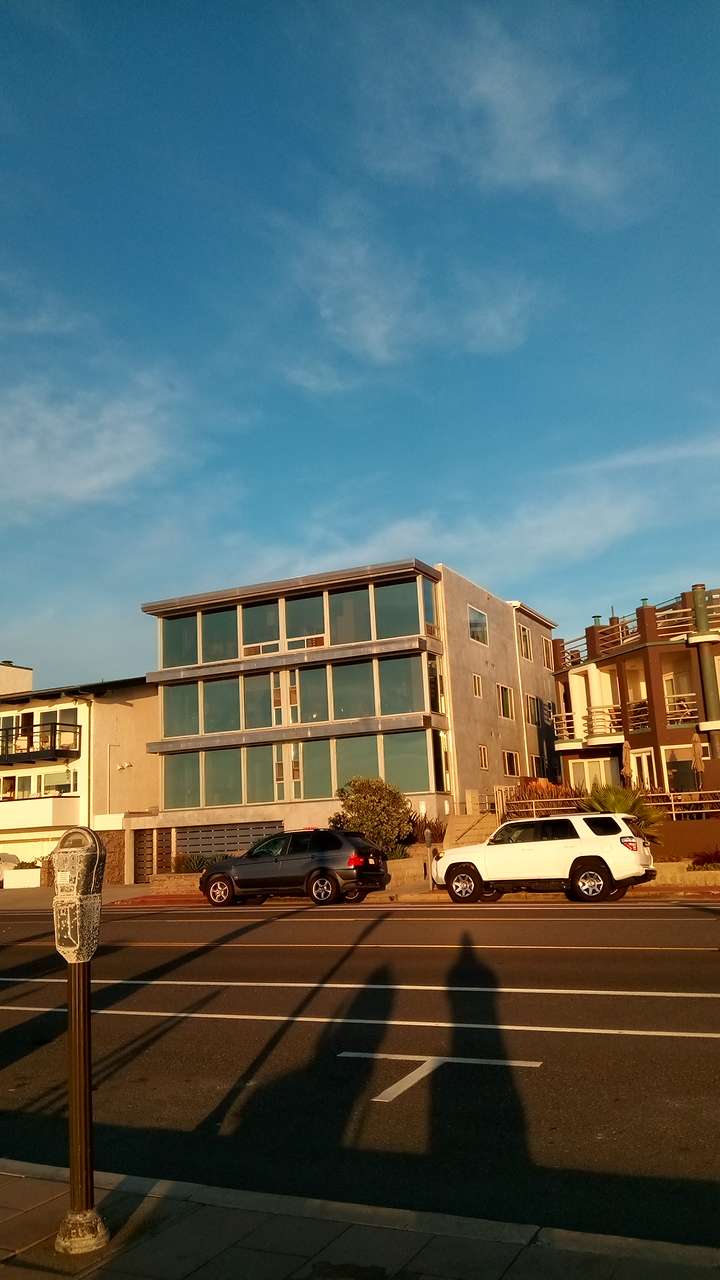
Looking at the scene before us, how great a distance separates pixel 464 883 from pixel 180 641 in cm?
2255

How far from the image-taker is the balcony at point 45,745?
1796 inches

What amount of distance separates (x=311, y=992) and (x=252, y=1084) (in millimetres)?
3616

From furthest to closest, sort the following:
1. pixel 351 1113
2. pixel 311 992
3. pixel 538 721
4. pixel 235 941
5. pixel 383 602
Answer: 1. pixel 538 721
2. pixel 383 602
3. pixel 235 941
4. pixel 311 992
5. pixel 351 1113

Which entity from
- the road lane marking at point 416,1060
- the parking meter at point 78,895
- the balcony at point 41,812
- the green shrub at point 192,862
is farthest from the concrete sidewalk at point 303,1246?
the balcony at point 41,812

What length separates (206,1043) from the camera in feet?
31.7

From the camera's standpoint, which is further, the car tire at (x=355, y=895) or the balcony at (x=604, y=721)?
the balcony at (x=604, y=721)

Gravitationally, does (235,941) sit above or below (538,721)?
below

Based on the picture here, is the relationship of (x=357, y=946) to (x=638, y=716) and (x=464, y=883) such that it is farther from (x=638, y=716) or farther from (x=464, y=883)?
(x=638, y=716)

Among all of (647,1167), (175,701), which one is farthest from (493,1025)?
(175,701)

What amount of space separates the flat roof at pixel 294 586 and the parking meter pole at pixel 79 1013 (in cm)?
3319

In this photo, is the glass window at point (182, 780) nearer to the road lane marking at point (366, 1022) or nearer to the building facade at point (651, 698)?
the building facade at point (651, 698)

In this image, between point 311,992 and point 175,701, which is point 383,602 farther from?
point 311,992

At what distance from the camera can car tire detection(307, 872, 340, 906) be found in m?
24.9

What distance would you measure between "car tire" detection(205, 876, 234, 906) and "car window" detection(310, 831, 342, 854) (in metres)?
2.63
